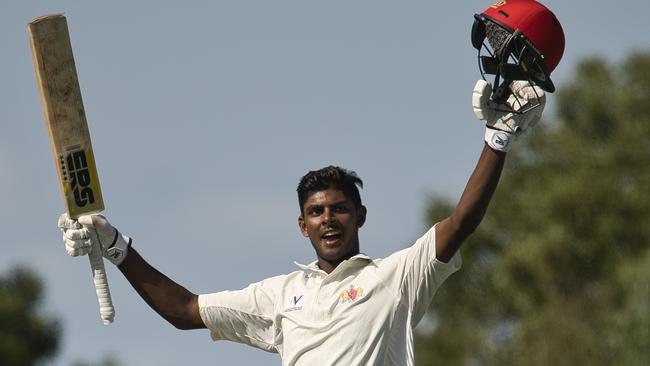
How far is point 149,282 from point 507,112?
2198 millimetres

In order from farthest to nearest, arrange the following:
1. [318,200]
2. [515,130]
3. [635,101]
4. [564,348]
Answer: [635,101] < [564,348] < [318,200] < [515,130]

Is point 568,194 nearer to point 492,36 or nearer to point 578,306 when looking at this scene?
point 578,306

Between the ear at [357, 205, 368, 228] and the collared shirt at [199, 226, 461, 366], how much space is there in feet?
1.03

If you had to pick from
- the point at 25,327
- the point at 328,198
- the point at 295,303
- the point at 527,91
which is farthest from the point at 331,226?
the point at 25,327

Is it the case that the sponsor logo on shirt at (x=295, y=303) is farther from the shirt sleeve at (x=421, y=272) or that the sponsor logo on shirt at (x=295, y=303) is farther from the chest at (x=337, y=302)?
the shirt sleeve at (x=421, y=272)

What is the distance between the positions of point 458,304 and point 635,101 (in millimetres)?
6018

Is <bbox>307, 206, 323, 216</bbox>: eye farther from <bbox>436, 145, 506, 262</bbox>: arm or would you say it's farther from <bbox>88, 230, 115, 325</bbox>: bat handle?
<bbox>88, 230, 115, 325</bbox>: bat handle

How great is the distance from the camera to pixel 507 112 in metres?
7.80

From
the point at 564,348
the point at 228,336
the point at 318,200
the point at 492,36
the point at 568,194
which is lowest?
the point at 564,348

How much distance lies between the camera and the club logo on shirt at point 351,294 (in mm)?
7926

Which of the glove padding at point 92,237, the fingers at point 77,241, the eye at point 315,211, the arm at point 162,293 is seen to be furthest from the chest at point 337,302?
the fingers at point 77,241

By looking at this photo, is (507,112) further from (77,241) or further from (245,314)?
(77,241)

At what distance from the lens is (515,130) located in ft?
25.5

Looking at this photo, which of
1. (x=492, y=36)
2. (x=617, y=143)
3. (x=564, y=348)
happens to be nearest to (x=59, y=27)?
(x=492, y=36)
